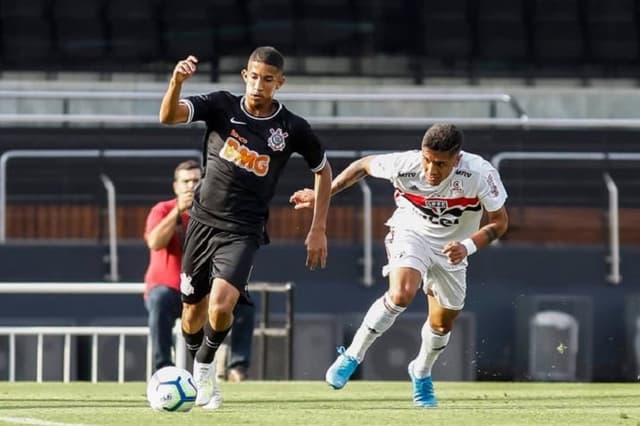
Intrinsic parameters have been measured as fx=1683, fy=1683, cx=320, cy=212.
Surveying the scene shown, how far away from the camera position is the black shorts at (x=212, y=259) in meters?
8.01

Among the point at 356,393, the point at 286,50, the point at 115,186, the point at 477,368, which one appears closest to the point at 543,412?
the point at 356,393

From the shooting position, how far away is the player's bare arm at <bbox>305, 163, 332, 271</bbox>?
26.4ft

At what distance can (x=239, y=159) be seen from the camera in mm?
8070

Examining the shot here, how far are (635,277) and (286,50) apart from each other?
584cm

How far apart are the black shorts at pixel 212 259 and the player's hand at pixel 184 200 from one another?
272cm

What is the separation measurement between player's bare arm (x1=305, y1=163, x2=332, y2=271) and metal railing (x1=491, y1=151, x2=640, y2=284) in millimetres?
5691

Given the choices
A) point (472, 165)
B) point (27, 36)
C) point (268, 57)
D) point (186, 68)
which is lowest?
point (472, 165)

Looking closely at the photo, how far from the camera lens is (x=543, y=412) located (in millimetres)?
8047

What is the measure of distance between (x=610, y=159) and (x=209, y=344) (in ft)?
22.3

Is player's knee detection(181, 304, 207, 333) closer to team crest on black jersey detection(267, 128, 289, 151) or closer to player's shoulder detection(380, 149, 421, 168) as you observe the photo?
team crest on black jersey detection(267, 128, 289, 151)

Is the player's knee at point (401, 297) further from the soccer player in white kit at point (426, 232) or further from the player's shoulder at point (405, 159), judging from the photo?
the player's shoulder at point (405, 159)

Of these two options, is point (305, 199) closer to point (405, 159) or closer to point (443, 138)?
point (405, 159)

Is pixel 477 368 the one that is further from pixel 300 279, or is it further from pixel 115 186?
pixel 115 186

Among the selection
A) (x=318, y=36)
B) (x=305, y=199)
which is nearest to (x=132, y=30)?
(x=318, y=36)
